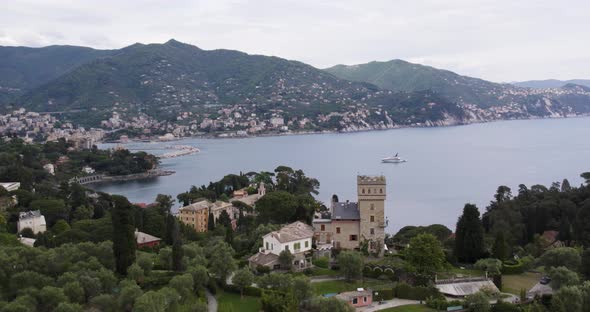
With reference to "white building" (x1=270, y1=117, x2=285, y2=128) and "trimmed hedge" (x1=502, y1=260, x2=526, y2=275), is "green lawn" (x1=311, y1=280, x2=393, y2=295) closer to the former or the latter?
"trimmed hedge" (x1=502, y1=260, x2=526, y2=275)

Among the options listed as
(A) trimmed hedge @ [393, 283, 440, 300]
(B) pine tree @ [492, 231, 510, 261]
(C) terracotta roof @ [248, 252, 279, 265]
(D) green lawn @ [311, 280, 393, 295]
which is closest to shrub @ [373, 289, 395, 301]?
(A) trimmed hedge @ [393, 283, 440, 300]

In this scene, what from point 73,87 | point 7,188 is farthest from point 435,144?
point 73,87

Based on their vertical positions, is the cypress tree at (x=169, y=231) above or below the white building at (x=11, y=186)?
below

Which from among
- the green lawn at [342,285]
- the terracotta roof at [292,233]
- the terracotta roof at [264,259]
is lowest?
the green lawn at [342,285]

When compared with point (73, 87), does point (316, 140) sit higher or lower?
lower

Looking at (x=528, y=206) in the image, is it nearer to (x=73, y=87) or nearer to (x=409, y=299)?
(x=409, y=299)

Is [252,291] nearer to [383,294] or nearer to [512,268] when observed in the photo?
[383,294]

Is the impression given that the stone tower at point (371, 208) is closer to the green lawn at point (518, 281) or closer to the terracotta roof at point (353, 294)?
the green lawn at point (518, 281)

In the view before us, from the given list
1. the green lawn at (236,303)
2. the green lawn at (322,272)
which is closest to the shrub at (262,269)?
the green lawn at (322,272)
